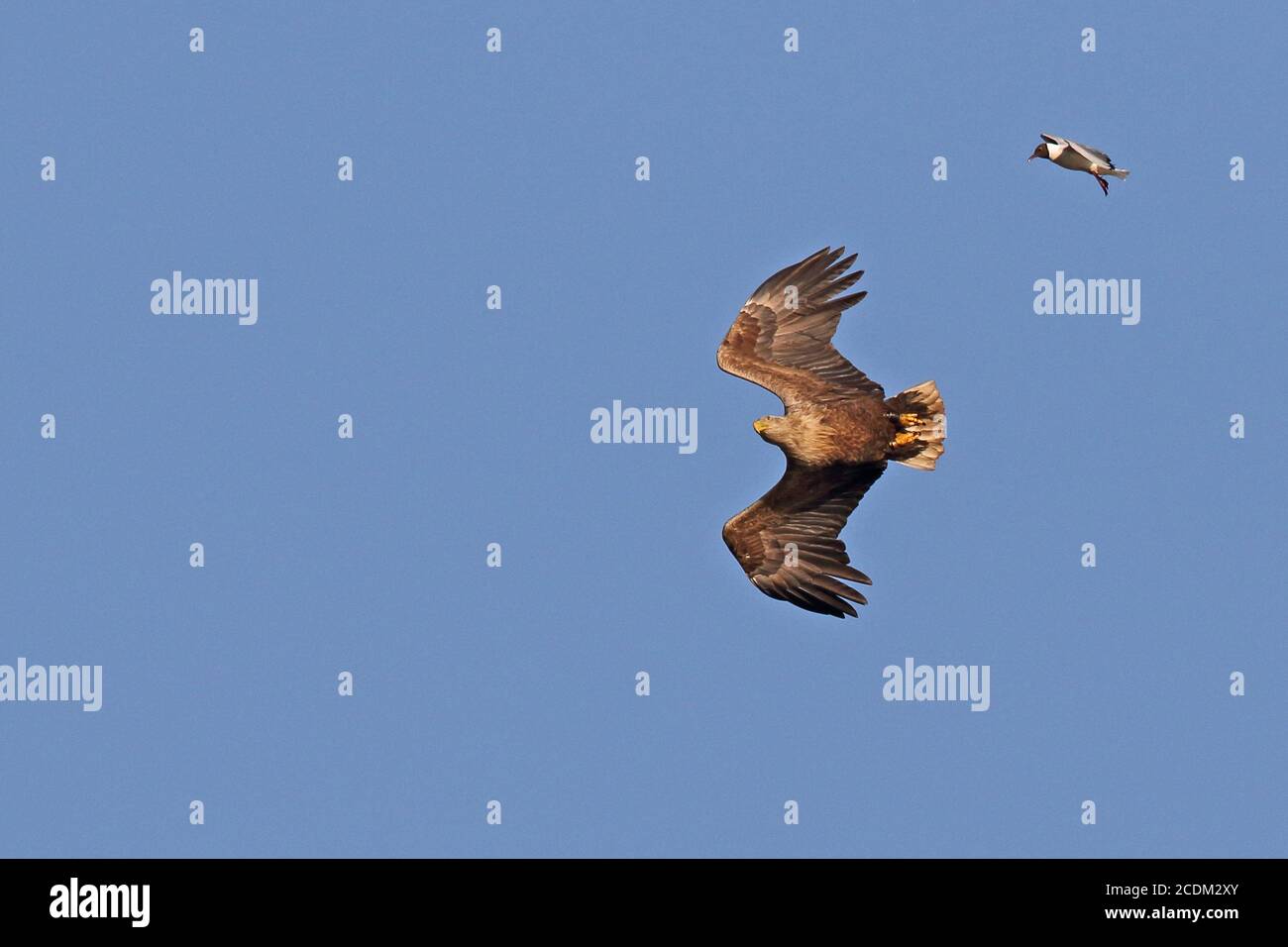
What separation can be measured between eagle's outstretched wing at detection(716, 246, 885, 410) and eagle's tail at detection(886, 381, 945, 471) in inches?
24.1

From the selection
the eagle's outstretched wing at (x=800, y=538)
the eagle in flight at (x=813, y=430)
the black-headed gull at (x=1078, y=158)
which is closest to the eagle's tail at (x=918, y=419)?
the eagle in flight at (x=813, y=430)

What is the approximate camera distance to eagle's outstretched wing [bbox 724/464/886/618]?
2778cm

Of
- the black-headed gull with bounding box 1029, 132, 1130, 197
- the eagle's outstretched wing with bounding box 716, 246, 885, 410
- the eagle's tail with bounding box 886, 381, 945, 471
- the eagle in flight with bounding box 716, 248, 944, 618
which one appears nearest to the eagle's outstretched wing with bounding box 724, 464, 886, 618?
the eagle in flight with bounding box 716, 248, 944, 618

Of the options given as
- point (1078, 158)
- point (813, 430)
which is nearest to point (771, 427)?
point (813, 430)

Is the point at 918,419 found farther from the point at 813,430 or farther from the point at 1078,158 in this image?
the point at 1078,158

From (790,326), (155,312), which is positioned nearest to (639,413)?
(790,326)

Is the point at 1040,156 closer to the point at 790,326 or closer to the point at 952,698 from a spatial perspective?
the point at 790,326

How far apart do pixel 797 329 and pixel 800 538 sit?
2578 millimetres

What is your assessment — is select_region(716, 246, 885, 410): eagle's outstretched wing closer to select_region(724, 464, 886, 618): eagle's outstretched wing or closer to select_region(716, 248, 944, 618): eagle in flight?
select_region(716, 248, 944, 618): eagle in flight

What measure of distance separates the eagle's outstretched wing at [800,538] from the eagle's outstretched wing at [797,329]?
1.26 meters

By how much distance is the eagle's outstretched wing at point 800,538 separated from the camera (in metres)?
27.8

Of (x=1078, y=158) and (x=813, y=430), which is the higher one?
(x=1078, y=158)

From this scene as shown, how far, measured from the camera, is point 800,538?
28.0 meters

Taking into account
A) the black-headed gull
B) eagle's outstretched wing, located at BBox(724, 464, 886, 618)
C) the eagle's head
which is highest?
the black-headed gull
